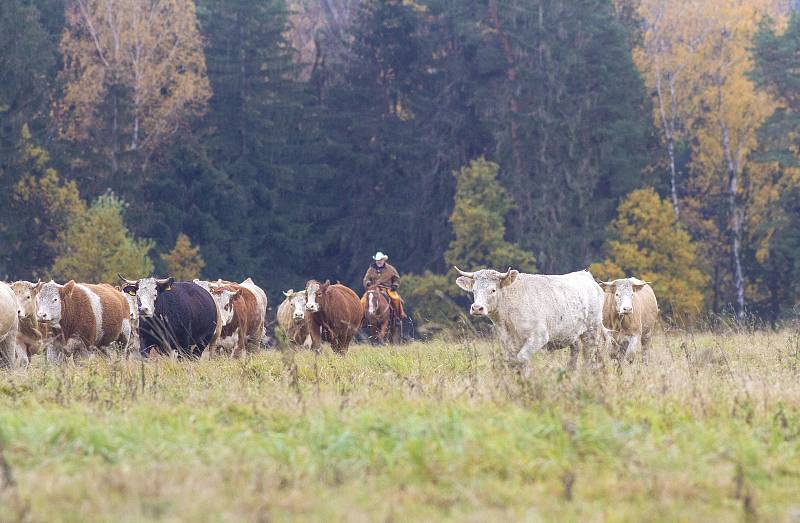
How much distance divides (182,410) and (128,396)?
4.18 feet

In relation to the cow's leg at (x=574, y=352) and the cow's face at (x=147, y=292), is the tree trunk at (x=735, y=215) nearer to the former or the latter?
the cow's leg at (x=574, y=352)

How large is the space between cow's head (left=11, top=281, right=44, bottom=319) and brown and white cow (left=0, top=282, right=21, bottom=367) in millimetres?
585

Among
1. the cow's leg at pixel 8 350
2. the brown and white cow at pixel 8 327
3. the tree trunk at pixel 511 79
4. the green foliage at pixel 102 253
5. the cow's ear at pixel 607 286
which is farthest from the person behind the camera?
the tree trunk at pixel 511 79

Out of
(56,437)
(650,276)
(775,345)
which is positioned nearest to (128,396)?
(56,437)

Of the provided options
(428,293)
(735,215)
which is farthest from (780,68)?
(428,293)

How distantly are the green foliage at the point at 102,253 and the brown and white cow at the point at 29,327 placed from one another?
17896 millimetres

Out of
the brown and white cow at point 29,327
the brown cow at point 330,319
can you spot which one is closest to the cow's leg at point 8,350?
the brown and white cow at point 29,327

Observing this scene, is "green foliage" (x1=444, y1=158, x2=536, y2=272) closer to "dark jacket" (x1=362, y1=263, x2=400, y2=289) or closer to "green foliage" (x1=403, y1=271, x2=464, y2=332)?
"green foliage" (x1=403, y1=271, x2=464, y2=332)

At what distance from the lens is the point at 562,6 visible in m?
46.2

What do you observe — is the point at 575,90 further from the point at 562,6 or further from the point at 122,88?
the point at 122,88

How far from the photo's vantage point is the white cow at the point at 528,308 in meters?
14.0

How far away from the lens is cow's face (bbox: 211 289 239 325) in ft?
62.9

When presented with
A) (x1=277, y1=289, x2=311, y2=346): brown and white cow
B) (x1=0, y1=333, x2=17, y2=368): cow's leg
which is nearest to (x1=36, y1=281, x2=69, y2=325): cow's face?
(x1=0, y1=333, x2=17, y2=368): cow's leg

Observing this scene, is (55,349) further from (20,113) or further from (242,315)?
(20,113)
